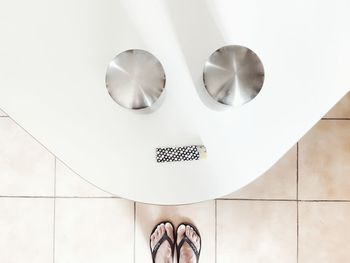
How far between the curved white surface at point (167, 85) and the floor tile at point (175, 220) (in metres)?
0.75

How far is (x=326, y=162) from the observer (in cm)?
166

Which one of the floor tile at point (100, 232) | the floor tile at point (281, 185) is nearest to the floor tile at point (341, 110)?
the floor tile at point (281, 185)

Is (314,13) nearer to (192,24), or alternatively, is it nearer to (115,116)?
(192,24)

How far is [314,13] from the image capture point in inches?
37.2

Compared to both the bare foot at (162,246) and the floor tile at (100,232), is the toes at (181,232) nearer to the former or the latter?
the bare foot at (162,246)

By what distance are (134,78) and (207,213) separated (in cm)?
91

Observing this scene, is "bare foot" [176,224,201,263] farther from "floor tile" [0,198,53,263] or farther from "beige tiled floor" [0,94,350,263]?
"floor tile" [0,198,53,263]

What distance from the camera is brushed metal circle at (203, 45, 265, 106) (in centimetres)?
89

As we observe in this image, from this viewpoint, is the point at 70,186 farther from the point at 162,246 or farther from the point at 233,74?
the point at 233,74

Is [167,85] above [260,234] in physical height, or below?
above

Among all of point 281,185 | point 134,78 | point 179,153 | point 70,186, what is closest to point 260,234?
point 281,185

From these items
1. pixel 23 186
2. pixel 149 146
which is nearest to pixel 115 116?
pixel 149 146

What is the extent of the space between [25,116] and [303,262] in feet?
3.96

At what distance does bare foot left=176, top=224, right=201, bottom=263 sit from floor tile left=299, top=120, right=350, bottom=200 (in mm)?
431
